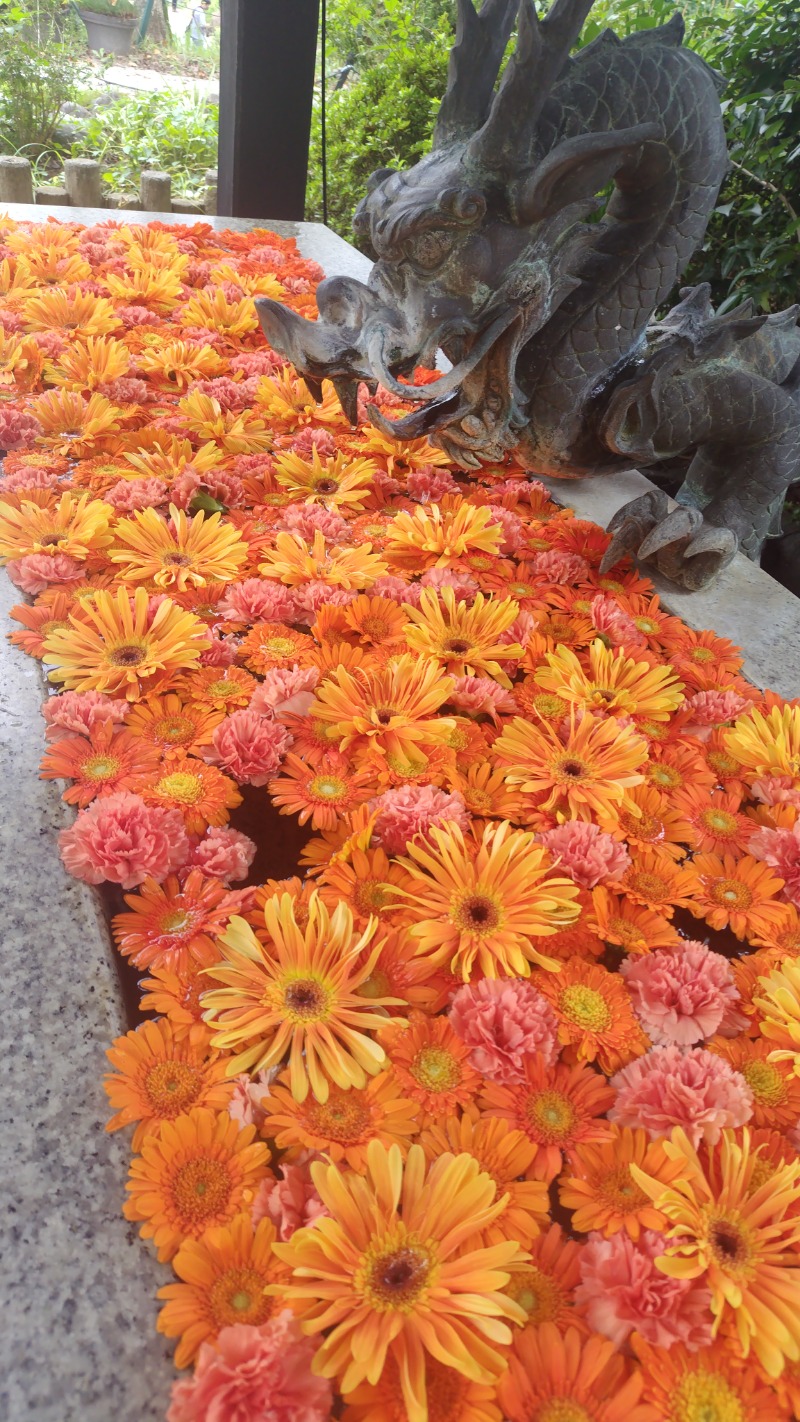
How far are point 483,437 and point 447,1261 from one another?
1339mm

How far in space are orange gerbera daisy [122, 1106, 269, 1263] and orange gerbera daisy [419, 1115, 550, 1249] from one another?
0.17 meters

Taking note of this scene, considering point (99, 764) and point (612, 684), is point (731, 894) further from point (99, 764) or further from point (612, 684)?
point (99, 764)

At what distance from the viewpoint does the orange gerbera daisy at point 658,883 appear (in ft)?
3.54

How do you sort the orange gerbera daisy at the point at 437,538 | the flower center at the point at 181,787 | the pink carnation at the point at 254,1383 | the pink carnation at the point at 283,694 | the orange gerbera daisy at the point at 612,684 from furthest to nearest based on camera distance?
1. the orange gerbera daisy at the point at 437,538
2. the orange gerbera daisy at the point at 612,684
3. the pink carnation at the point at 283,694
4. the flower center at the point at 181,787
5. the pink carnation at the point at 254,1383

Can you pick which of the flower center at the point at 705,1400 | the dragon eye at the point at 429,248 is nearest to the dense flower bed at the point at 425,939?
the flower center at the point at 705,1400

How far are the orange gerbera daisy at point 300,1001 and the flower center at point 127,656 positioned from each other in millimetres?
513

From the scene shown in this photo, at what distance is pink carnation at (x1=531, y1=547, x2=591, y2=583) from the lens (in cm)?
171

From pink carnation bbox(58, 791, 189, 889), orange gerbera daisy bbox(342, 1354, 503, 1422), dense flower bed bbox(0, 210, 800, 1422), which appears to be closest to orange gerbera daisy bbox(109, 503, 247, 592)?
dense flower bed bbox(0, 210, 800, 1422)

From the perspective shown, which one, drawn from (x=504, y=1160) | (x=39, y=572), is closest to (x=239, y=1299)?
(x=504, y=1160)

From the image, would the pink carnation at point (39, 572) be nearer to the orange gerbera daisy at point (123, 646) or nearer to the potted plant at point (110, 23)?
the orange gerbera daisy at point (123, 646)

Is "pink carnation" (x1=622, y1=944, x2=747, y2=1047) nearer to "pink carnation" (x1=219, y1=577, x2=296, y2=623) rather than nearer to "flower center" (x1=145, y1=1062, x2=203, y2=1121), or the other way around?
"flower center" (x1=145, y1=1062, x2=203, y2=1121)

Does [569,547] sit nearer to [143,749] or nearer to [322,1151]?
[143,749]

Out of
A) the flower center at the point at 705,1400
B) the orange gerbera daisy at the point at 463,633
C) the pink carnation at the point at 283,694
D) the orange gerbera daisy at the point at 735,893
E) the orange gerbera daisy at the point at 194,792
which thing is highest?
the orange gerbera daisy at the point at 463,633

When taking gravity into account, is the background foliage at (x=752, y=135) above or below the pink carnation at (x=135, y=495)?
above
